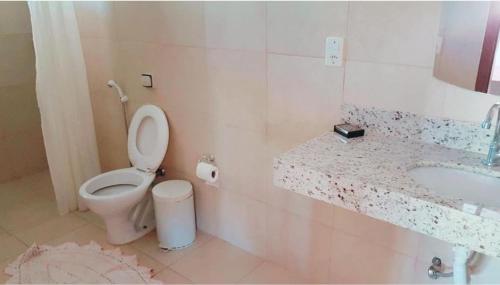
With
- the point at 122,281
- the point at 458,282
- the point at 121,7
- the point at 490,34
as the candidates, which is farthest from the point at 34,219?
the point at 490,34

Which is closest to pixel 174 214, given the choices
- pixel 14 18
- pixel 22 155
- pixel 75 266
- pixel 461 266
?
pixel 75 266

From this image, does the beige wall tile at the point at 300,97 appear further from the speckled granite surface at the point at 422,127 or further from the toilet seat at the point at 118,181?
the toilet seat at the point at 118,181

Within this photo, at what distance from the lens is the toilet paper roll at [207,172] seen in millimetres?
2084

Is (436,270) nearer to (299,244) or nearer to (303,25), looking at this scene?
(299,244)

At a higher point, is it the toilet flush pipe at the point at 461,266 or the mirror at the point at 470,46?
the mirror at the point at 470,46

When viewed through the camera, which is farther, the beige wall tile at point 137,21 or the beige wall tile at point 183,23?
the beige wall tile at point 137,21

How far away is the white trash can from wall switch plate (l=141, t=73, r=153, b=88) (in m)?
0.60

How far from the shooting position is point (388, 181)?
111 centimetres

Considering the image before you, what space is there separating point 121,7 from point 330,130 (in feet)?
4.81

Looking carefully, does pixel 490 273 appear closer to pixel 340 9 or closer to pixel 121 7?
pixel 340 9

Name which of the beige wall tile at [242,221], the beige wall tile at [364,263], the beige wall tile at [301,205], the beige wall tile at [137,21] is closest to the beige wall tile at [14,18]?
the beige wall tile at [137,21]

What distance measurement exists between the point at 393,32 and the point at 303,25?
371mm

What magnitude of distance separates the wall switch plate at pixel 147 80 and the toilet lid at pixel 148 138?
0.13m

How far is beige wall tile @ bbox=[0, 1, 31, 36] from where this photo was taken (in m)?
2.83
